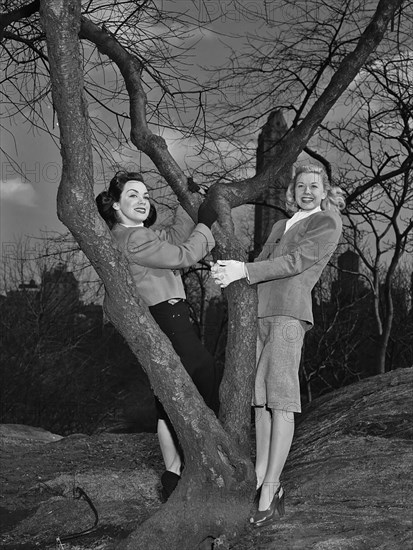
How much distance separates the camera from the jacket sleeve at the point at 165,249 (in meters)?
4.41

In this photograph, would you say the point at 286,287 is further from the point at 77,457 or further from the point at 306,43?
the point at 306,43

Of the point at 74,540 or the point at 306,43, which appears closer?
the point at 74,540

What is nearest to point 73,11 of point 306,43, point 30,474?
point 30,474

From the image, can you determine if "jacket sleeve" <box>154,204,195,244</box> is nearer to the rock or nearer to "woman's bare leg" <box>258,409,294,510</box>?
"woman's bare leg" <box>258,409,294,510</box>

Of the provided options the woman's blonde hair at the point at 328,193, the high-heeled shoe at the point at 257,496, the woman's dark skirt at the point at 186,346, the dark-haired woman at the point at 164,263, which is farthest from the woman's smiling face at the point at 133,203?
the high-heeled shoe at the point at 257,496

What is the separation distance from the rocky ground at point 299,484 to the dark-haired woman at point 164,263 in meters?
0.84

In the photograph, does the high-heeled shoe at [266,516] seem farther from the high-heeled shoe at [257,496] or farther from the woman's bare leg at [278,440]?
the woman's bare leg at [278,440]

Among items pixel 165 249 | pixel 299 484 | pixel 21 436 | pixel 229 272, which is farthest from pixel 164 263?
pixel 21 436

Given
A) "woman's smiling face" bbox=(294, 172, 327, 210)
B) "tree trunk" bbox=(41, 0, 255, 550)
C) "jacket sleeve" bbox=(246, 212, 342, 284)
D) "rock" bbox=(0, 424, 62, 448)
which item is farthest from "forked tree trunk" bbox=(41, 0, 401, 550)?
"rock" bbox=(0, 424, 62, 448)

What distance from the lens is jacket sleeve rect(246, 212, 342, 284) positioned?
14.5ft

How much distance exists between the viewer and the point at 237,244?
4832 mm

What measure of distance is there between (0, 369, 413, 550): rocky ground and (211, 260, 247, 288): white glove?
4.73ft

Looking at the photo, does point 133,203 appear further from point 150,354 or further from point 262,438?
point 262,438

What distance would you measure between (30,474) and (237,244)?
3877 mm
